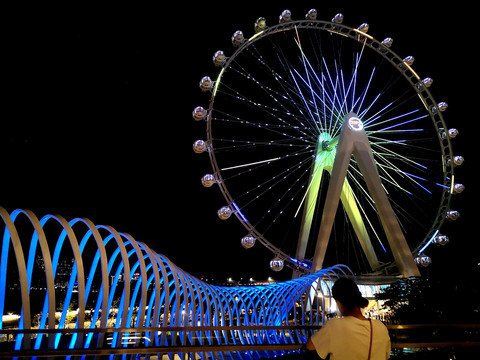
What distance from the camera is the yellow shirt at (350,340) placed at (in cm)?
231

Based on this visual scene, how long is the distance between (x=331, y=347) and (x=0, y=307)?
3806 millimetres

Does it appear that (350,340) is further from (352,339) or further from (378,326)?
(378,326)

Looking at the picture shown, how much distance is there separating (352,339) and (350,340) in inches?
0.5

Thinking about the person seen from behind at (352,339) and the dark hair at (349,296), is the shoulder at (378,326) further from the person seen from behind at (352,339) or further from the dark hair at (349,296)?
the dark hair at (349,296)

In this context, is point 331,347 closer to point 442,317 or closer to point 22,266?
point 22,266

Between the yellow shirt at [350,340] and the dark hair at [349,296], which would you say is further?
the dark hair at [349,296]

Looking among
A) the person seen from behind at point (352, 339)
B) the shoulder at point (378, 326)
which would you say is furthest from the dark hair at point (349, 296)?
the shoulder at point (378, 326)

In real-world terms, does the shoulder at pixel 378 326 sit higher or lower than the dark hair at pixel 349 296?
lower

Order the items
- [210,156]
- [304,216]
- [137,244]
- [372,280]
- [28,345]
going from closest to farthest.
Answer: [28,345] → [137,244] → [210,156] → [304,216] → [372,280]

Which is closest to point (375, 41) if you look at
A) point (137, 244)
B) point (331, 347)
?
point (137, 244)

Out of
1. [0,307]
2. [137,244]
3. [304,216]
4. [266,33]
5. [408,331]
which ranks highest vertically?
[266,33]

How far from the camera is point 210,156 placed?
53.2ft

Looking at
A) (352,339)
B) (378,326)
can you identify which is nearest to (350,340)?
(352,339)

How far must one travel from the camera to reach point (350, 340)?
7.60 feet
